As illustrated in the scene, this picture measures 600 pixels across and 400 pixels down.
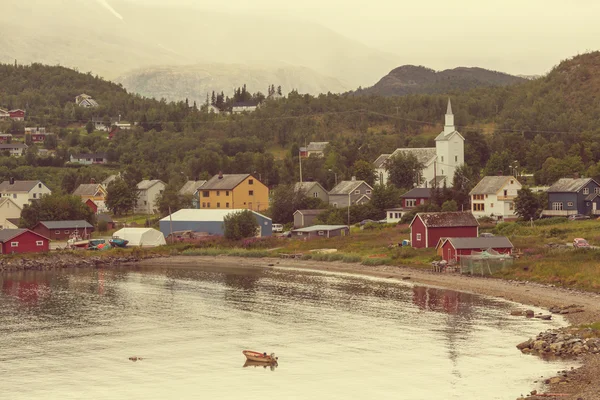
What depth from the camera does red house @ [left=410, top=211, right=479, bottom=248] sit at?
69312 millimetres

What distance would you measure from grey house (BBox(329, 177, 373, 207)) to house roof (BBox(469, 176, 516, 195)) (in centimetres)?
1629

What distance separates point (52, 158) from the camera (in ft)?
491

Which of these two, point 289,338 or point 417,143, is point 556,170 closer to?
point 417,143

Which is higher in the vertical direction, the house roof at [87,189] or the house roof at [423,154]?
the house roof at [423,154]

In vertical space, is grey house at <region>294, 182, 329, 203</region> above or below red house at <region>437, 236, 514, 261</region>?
above

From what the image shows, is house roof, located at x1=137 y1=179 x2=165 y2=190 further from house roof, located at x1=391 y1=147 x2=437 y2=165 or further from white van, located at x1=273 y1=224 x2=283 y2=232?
white van, located at x1=273 y1=224 x2=283 y2=232

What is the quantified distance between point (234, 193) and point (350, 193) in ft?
46.8

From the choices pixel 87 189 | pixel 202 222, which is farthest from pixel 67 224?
pixel 87 189

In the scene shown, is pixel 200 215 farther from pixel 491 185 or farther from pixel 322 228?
pixel 491 185

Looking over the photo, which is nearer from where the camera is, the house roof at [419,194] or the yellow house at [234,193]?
the house roof at [419,194]

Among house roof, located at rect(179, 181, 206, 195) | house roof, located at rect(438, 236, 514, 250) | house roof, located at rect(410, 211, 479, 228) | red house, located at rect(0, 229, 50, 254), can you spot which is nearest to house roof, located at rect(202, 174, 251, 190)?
house roof, located at rect(179, 181, 206, 195)

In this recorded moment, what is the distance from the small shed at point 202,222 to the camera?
89.7m

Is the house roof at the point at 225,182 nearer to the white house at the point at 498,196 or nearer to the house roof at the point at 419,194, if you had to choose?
the house roof at the point at 419,194

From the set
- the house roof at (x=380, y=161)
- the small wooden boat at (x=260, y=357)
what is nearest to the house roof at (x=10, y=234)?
the house roof at (x=380, y=161)
